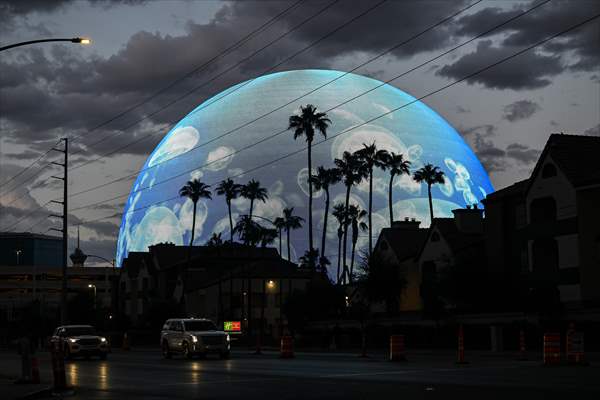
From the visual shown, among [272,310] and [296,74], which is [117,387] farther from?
[296,74]

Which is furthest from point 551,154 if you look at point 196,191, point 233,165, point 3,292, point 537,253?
point 3,292

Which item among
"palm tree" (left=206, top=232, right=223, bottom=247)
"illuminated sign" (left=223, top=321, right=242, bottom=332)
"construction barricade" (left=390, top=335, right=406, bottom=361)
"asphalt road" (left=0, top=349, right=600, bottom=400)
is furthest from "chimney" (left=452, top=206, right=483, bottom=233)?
"palm tree" (left=206, top=232, right=223, bottom=247)

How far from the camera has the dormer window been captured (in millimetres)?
60156

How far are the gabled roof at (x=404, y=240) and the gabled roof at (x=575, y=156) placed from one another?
2044cm

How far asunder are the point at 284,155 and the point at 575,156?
83.4m

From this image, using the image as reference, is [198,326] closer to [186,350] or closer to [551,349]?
[186,350]

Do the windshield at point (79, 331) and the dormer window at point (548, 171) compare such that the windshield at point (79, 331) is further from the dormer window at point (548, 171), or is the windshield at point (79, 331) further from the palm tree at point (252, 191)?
the palm tree at point (252, 191)

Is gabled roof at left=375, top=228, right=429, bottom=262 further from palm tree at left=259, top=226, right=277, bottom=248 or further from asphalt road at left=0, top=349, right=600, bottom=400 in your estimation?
asphalt road at left=0, top=349, right=600, bottom=400

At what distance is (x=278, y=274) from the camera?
358 feet

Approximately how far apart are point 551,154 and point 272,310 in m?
56.8

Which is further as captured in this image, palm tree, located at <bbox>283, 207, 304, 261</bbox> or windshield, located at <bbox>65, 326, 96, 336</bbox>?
palm tree, located at <bbox>283, 207, 304, 261</bbox>

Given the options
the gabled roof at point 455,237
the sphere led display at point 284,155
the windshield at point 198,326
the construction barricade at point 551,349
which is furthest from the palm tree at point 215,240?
the construction barricade at point 551,349

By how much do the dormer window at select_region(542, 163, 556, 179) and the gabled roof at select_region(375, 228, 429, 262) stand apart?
19.7m

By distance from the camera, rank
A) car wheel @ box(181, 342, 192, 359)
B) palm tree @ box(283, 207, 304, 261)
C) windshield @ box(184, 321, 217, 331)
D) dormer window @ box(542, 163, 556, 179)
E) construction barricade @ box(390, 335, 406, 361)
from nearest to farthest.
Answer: construction barricade @ box(390, 335, 406, 361), car wheel @ box(181, 342, 192, 359), windshield @ box(184, 321, 217, 331), dormer window @ box(542, 163, 556, 179), palm tree @ box(283, 207, 304, 261)
